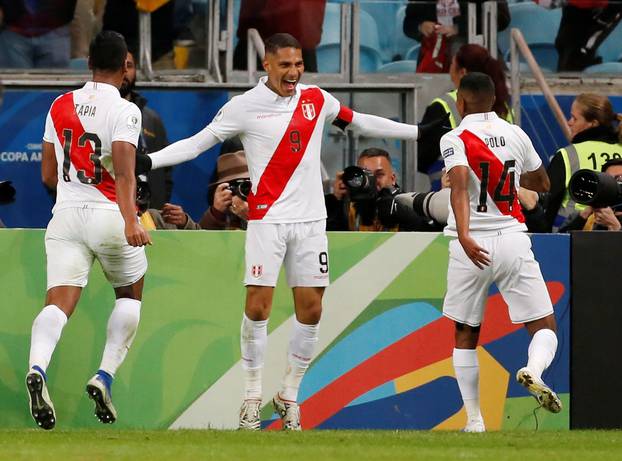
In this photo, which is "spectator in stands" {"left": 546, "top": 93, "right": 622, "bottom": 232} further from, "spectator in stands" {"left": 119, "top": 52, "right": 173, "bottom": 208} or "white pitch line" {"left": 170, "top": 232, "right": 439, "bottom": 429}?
"spectator in stands" {"left": 119, "top": 52, "right": 173, "bottom": 208}

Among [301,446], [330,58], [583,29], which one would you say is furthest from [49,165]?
[583,29]

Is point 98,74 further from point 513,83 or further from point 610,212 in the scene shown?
point 513,83

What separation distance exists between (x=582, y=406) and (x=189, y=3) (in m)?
4.93

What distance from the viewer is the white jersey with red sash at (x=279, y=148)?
30.3ft

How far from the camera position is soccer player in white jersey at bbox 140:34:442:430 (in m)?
9.25

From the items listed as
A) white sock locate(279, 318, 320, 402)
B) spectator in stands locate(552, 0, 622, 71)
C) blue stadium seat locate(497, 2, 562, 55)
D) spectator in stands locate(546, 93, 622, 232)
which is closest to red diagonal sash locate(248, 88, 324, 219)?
white sock locate(279, 318, 320, 402)

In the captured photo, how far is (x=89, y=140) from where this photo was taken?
876cm

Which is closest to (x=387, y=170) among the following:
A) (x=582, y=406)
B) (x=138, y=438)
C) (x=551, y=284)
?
(x=551, y=284)

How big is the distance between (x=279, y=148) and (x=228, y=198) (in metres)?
1.25

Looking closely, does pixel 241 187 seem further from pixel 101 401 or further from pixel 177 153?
pixel 101 401

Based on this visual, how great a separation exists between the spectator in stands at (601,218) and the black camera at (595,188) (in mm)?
1196

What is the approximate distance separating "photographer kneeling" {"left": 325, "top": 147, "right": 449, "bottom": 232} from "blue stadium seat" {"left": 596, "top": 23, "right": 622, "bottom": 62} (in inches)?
134

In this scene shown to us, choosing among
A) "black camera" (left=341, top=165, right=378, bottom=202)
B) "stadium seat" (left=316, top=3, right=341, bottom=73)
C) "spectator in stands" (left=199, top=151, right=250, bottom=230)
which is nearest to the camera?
"black camera" (left=341, top=165, right=378, bottom=202)

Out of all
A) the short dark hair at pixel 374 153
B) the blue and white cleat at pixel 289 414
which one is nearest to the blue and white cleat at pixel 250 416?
the blue and white cleat at pixel 289 414
